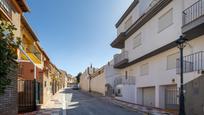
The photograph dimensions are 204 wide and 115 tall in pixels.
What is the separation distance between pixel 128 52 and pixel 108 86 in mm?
10977

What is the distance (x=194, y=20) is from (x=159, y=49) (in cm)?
633

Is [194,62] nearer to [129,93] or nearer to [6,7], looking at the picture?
[6,7]

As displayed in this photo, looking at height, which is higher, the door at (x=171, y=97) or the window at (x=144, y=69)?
the window at (x=144, y=69)

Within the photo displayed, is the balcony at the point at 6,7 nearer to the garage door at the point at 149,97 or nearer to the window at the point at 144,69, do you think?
the garage door at the point at 149,97

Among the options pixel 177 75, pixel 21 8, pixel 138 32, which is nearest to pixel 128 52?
pixel 138 32

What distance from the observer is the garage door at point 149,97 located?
23.6m

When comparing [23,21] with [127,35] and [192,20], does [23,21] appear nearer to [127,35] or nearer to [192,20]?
[192,20]

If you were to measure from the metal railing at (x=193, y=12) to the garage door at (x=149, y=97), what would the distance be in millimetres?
9551

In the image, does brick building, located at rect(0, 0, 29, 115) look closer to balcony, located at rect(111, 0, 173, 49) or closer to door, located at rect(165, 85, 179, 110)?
balcony, located at rect(111, 0, 173, 49)

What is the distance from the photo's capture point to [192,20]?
580 inches

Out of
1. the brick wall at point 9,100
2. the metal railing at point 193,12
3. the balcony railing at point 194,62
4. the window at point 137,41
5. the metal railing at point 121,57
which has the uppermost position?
the metal railing at point 193,12

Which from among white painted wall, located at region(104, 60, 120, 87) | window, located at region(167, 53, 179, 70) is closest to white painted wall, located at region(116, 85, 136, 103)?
white painted wall, located at region(104, 60, 120, 87)

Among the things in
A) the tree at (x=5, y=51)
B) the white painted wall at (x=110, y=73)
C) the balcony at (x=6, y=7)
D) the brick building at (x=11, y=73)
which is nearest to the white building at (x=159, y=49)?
the white painted wall at (x=110, y=73)

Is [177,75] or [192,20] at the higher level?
[192,20]
